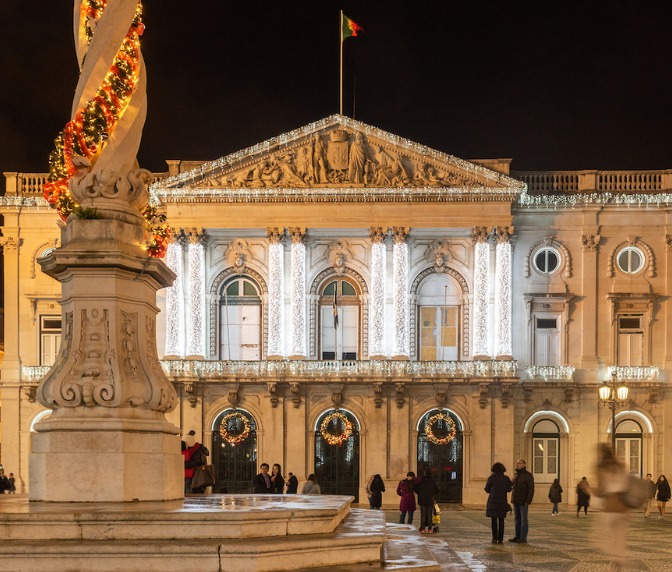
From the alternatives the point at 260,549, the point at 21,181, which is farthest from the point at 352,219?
the point at 260,549

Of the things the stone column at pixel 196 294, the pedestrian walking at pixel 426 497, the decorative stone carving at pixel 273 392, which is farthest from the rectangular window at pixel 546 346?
the pedestrian walking at pixel 426 497

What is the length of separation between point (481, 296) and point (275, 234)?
24.9 feet

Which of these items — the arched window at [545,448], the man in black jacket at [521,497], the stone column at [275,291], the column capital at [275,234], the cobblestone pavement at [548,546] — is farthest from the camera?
the arched window at [545,448]

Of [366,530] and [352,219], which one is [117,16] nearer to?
[366,530]

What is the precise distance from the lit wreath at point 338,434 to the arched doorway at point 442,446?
2.55 m

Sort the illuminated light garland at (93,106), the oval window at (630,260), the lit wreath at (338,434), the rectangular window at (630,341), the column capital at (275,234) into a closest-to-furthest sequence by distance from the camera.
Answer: the illuminated light garland at (93,106) < the lit wreath at (338,434) < the column capital at (275,234) < the rectangular window at (630,341) < the oval window at (630,260)

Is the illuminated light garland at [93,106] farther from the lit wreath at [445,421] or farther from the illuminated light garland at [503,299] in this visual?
the lit wreath at [445,421]

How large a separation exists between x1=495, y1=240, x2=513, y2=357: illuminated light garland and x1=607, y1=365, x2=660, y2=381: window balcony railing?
392cm

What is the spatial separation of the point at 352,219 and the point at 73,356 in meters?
28.7

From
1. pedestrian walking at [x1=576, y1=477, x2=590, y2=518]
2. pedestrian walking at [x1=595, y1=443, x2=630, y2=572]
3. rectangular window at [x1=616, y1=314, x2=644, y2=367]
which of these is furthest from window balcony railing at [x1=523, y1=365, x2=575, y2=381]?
pedestrian walking at [x1=595, y1=443, x2=630, y2=572]

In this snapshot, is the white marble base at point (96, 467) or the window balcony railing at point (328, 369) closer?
the white marble base at point (96, 467)

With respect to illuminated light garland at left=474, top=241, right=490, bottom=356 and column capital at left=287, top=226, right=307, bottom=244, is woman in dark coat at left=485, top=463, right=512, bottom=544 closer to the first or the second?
illuminated light garland at left=474, top=241, right=490, bottom=356

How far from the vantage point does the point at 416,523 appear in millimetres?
28250

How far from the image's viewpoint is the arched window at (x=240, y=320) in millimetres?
42219
